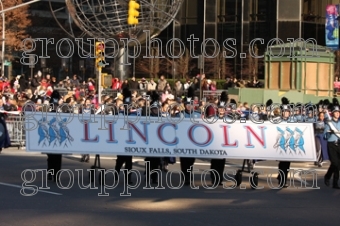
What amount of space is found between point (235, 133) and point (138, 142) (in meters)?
1.87

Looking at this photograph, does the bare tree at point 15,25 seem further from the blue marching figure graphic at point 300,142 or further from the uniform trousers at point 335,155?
the blue marching figure graphic at point 300,142

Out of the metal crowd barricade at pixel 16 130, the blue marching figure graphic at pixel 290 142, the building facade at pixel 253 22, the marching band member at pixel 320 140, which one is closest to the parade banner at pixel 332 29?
the building facade at pixel 253 22

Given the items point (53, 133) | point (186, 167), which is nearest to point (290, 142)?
point (186, 167)

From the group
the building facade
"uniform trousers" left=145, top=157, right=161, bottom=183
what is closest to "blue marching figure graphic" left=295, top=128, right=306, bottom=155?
"uniform trousers" left=145, top=157, right=161, bottom=183

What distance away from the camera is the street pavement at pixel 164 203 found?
12023 millimetres

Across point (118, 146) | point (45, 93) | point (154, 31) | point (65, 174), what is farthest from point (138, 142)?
point (154, 31)

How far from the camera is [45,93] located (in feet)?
103

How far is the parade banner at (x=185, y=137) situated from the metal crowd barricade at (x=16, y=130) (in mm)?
9494

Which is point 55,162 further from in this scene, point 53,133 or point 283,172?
point 283,172

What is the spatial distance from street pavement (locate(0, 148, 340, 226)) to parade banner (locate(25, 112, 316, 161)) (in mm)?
727

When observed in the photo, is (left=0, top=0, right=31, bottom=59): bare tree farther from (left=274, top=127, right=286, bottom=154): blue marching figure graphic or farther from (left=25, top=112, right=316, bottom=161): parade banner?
(left=274, top=127, right=286, bottom=154): blue marching figure graphic

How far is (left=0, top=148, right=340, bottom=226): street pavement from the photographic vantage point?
1202 centimetres

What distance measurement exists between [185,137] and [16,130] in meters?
10.5

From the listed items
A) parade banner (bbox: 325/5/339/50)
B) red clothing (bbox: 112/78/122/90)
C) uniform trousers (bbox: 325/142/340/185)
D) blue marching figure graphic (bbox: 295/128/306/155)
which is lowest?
uniform trousers (bbox: 325/142/340/185)
